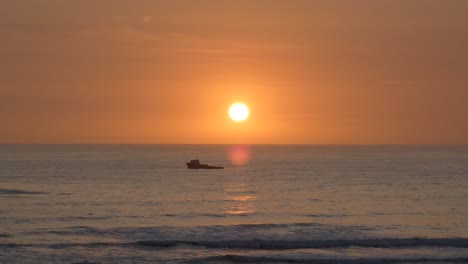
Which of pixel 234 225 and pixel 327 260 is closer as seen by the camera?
pixel 327 260

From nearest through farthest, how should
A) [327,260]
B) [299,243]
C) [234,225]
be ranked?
1. [327,260]
2. [299,243]
3. [234,225]

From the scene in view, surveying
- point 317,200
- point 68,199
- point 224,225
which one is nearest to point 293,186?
point 317,200

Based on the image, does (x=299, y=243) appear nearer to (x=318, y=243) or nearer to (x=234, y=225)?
(x=318, y=243)

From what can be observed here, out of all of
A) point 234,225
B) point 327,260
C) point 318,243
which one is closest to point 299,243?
point 318,243

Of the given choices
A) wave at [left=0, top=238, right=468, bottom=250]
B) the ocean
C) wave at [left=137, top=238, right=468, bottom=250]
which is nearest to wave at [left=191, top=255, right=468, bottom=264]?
the ocean

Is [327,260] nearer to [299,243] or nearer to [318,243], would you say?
[318,243]

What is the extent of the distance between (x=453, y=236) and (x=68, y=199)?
37.2 metres

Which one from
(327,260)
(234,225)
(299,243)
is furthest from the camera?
(234,225)

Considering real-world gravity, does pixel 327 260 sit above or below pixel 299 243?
below

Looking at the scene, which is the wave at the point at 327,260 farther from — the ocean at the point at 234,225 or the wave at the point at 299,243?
the wave at the point at 299,243

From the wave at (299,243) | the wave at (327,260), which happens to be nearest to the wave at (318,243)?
the wave at (299,243)

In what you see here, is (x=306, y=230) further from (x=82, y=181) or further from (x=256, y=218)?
(x=82, y=181)

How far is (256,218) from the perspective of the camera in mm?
50719

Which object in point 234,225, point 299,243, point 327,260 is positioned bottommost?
point 327,260
